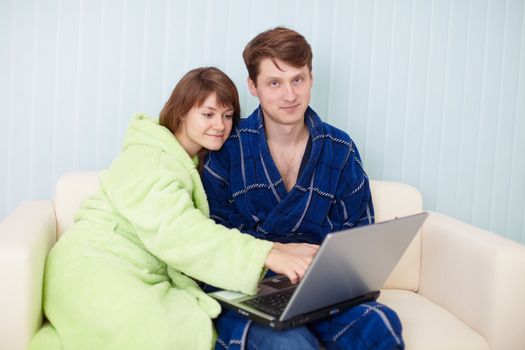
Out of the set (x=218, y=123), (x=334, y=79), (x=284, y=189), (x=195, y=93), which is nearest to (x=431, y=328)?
(x=284, y=189)

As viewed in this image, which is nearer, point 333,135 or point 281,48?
point 281,48

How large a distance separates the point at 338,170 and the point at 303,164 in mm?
114

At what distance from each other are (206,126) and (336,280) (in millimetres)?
694

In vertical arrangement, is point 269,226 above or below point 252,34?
below

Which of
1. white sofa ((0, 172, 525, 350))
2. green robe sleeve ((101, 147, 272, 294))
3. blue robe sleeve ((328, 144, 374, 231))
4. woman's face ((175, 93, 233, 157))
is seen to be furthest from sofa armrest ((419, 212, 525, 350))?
woman's face ((175, 93, 233, 157))

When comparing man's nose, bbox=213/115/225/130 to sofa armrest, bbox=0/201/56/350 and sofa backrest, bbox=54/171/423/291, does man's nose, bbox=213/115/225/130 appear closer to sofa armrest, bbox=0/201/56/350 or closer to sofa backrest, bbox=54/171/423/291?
sofa backrest, bbox=54/171/423/291

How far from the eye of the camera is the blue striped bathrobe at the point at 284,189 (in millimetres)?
1894

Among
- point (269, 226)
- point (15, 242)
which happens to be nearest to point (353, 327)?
point (269, 226)

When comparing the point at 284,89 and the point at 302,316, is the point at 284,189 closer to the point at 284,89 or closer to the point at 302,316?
the point at 284,89

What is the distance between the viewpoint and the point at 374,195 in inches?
83.6

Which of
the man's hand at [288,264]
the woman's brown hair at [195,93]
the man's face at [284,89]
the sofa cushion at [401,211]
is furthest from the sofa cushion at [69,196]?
the sofa cushion at [401,211]

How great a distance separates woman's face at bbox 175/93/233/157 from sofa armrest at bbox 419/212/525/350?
775mm

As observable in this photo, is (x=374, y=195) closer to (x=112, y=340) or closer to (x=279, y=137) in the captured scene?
(x=279, y=137)

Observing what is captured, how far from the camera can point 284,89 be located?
1.87m
